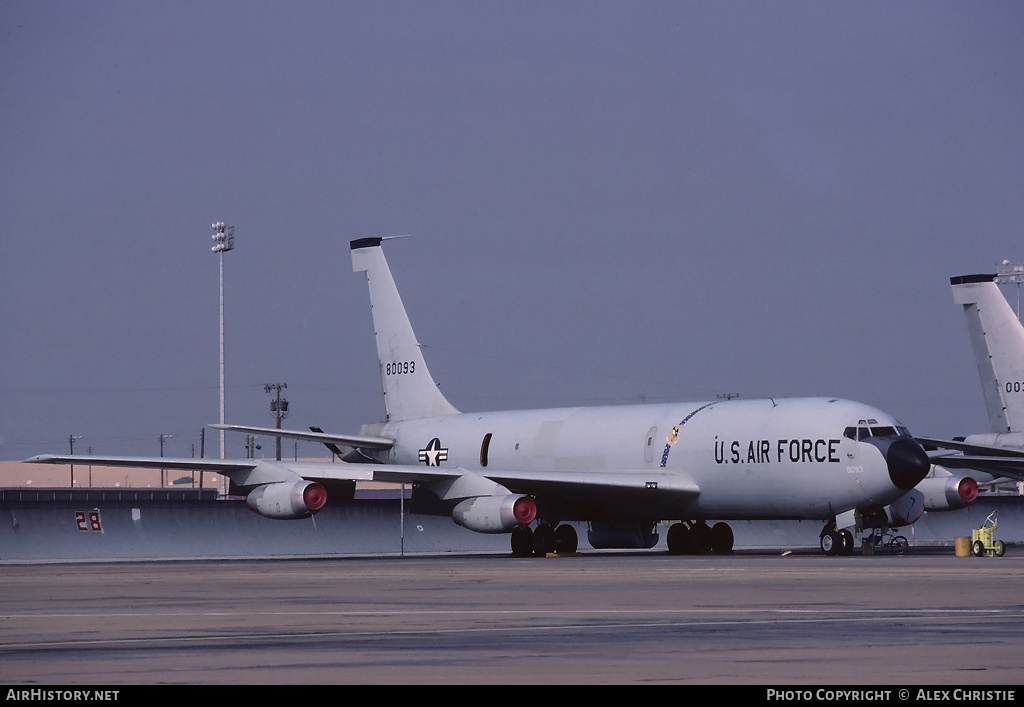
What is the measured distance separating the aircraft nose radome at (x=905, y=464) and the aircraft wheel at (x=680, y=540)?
7931mm

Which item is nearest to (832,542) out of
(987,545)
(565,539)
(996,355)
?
(987,545)

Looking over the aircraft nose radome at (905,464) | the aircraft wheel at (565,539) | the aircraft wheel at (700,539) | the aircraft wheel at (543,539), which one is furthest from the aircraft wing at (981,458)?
the aircraft wheel at (543,539)

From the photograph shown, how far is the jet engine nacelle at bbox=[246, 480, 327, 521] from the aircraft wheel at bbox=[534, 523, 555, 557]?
6009 millimetres

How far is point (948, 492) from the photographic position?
44094 millimetres

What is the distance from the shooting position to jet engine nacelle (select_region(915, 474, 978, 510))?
4388 centimetres

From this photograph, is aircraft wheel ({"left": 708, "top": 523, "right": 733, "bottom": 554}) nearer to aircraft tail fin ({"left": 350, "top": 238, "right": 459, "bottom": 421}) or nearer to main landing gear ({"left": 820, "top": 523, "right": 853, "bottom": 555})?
main landing gear ({"left": 820, "top": 523, "right": 853, "bottom": 555})

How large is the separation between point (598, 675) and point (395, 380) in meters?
43.2

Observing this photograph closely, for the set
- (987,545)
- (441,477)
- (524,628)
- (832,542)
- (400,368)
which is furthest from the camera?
(400,368)

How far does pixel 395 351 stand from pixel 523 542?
43.6 ft

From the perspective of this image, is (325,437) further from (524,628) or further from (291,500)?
(524,628)

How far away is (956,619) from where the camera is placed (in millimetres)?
16266

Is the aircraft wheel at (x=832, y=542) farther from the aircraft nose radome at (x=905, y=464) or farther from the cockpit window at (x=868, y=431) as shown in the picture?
the cockpit window at (x=868, y=431)

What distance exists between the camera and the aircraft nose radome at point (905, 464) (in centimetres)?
3784

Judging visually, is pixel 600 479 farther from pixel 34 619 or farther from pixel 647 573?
pixel 34 619
